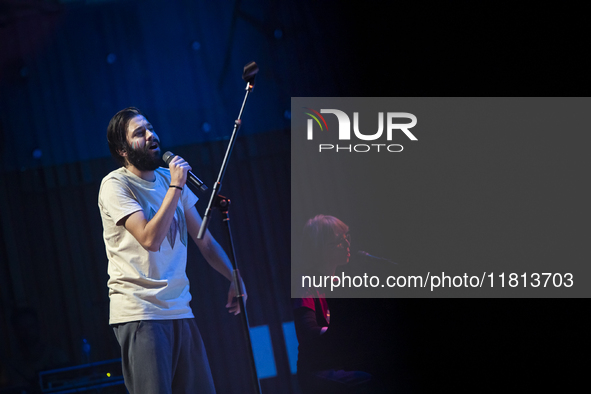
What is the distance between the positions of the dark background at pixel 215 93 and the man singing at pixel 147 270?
1205 mm

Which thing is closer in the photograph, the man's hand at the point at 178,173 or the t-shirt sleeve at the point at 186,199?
the man's hand at the point at 178,173

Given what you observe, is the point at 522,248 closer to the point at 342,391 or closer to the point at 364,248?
the point at 364,248

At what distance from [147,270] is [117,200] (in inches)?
10.3

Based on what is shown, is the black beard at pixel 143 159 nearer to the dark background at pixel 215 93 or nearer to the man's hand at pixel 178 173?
the man's hand at pixel 178 173

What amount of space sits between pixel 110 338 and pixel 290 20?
2279mm

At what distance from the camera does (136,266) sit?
1.68 m

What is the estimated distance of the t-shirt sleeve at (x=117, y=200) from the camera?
5.46 feet

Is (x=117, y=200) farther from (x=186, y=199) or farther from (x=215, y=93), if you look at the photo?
(x=215, y=93)

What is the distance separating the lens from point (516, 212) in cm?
309

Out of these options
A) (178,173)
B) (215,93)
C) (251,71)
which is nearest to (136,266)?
(178,173)

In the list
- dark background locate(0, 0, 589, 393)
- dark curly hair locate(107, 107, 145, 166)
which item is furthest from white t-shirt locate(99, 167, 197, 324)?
dark background locate(0, 0, 589, 393)

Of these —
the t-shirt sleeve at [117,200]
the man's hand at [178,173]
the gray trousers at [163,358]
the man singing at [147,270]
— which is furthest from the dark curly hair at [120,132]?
the gray trousers at [163,358]

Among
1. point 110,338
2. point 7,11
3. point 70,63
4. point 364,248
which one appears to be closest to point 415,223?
point 364,248

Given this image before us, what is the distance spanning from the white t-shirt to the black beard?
0.15 ft
